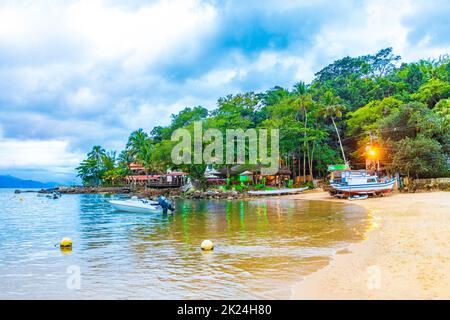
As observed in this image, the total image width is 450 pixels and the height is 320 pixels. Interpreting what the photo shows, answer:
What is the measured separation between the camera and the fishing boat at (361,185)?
3462 cm

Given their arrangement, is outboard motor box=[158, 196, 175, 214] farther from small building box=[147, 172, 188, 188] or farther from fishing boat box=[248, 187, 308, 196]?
small building box=[147, 172, 188, 188]

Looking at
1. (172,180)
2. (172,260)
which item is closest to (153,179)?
(172,180)

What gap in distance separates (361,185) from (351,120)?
20.5 meters

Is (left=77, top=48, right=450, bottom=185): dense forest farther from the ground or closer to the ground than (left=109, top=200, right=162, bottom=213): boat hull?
farther from the ground

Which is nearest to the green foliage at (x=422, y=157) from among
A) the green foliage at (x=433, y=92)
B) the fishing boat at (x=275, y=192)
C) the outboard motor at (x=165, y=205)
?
the fishing boat at (x=275, y=192)

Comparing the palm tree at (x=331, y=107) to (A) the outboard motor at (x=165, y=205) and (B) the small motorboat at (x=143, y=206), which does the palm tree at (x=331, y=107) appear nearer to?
(B) the small motorboat at (x=143, y=206)

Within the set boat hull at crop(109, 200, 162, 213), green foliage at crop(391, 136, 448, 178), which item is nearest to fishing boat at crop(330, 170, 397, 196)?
green foliage at crop(391, 136, 448, 178)

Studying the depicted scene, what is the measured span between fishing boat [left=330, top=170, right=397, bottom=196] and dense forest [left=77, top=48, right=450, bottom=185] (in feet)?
9.39

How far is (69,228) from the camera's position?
21797 mm

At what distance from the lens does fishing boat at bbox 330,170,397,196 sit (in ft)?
114

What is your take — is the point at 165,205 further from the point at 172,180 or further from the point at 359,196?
the point at 172,180
